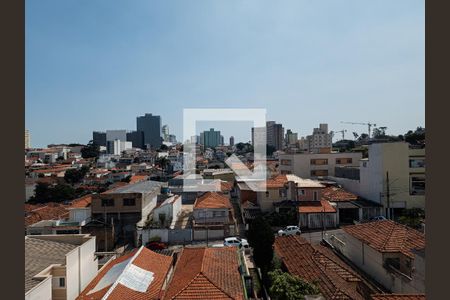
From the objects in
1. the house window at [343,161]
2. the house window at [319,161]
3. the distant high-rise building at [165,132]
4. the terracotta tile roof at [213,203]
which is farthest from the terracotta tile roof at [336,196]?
the distant high-rise building at [165,132]

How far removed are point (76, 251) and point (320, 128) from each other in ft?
255

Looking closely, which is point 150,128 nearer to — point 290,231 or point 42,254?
point 290,231

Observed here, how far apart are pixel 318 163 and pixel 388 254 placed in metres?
20.9

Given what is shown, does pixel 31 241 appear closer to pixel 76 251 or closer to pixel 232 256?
pixel 76 251

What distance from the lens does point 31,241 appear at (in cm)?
1241

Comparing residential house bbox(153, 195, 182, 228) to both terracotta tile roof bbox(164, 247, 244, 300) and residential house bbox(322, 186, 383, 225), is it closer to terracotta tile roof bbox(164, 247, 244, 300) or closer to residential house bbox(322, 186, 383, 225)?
terracotta tile roof bbox(164, 247, 244, 300)

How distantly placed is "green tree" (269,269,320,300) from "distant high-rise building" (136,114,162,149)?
104 meters

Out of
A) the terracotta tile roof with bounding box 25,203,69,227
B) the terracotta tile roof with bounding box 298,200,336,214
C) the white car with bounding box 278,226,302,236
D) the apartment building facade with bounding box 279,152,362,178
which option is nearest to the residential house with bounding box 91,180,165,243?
the terracotta tile roof with bounding box 25,203,69,227

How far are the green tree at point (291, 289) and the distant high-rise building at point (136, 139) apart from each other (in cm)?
10017

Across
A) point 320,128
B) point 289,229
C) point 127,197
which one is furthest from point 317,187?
point 320,128

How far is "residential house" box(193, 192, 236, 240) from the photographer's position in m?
17.2

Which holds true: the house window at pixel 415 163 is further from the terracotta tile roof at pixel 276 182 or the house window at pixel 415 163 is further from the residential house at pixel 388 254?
the residential house at pixel 388 254

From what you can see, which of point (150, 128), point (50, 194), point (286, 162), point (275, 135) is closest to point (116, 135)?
point (150, 128)

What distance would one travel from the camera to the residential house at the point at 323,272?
876cm
